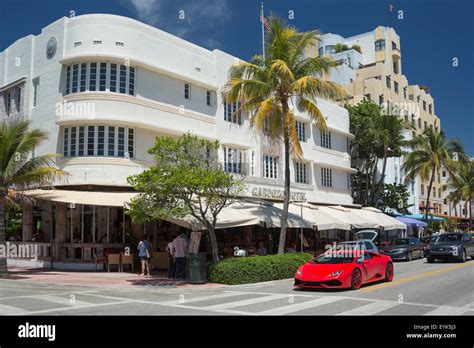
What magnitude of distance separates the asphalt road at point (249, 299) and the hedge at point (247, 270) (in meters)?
0.49

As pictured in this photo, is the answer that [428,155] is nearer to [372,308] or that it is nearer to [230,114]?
[230,114]

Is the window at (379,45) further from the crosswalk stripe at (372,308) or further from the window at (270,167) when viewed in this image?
the crosswalk stripe at (372,308)

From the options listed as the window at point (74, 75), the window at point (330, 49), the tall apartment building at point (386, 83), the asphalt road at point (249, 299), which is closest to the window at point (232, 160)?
the window at point (74, 75)

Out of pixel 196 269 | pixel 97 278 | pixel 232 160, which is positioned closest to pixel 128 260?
pixel 97 278

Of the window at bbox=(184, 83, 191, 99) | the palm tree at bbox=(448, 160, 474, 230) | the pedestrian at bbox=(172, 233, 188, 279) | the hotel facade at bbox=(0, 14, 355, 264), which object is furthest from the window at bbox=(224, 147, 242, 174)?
the palm tree at bbox=(448, 160, 474, 230)

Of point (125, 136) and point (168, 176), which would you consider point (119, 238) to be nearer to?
point (125, 136)

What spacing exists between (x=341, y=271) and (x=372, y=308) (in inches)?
124

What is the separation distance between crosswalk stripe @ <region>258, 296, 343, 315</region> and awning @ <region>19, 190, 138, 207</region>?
10001 millimetres

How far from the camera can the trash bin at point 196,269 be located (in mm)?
17484

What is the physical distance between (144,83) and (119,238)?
7660 mm

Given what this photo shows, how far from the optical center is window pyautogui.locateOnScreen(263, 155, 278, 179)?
103ft

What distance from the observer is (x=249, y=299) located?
13477 mm

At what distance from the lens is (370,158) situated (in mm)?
42500
